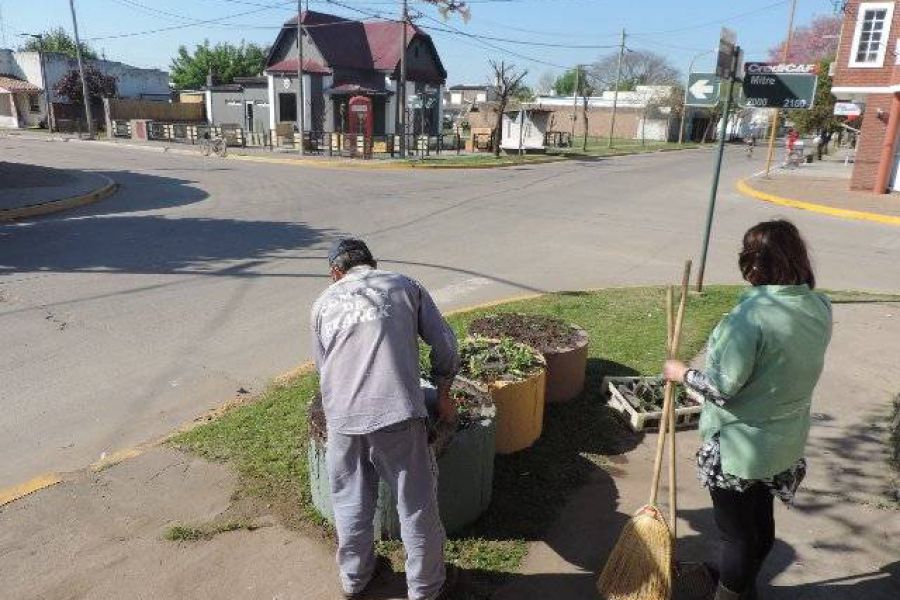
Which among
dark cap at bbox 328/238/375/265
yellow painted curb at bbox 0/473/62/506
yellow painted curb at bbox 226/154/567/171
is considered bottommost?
yellow painted curb at bbox 0/473/62/506

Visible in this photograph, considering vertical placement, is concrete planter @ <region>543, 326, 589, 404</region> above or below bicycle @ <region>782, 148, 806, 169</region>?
below

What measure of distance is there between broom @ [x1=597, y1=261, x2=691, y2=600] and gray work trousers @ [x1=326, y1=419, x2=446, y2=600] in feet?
2.58

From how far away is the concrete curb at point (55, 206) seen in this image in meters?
12.1

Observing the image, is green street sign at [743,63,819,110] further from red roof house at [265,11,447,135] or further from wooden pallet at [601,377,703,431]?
red roof house at [265,11,447,135]

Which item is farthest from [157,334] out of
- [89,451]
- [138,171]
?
[138,171]

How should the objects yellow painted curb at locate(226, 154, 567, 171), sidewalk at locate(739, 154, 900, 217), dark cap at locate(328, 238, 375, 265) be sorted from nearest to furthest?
dark cap at locate(328, 238, 375, 265)
sidewalk at locate(739, 154, 900, 217)
yellow painted curb at locate(226, 154, 567, 171)

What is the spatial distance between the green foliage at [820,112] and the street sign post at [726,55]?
29.6m

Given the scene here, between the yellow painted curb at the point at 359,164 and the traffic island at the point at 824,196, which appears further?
the yellow painted curb at the point at 359,164

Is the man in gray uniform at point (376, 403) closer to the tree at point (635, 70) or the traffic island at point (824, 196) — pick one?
the traffic island at point (824, 196)

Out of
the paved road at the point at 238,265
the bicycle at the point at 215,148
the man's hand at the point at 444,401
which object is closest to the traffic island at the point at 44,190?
the paved road at the point at 238,265

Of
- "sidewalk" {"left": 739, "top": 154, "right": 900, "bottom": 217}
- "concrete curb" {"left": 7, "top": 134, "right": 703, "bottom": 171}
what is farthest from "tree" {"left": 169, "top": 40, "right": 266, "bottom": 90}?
"sidewalk" {"left": 739, "top": 154, "right": 900, "bottom": 217}

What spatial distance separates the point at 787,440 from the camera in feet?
8.18

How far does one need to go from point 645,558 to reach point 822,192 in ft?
62.7

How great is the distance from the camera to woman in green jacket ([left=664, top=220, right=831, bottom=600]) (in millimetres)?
2365
